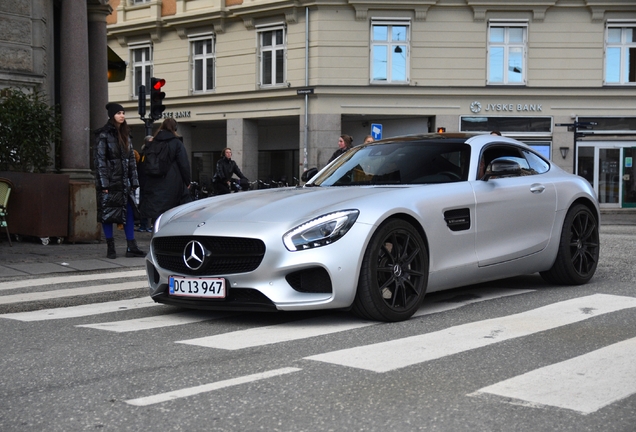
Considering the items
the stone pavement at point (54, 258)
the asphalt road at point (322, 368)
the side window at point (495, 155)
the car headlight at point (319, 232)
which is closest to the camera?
the asphalt road at point (322, 368)

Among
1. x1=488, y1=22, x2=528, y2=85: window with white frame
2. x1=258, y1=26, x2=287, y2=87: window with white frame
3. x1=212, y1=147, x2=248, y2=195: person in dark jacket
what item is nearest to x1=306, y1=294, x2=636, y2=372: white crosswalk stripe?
x1=212, y1=147, x2=248, y2=195: person in dark jacket

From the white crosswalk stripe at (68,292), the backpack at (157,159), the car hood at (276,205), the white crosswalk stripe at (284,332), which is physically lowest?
the white crosswalk stripe at (68,292)

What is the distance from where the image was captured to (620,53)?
95.9ft

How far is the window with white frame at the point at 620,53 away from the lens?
29.2 meters

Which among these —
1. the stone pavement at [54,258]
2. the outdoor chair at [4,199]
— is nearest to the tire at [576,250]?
the stone pavement at [54,258]

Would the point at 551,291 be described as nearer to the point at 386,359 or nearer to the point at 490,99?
the point at 386,359

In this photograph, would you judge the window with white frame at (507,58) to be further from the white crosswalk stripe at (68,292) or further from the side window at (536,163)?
the white crosswalk stripe at (68,292)

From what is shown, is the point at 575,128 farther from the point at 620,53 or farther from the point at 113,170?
the point at 113,170

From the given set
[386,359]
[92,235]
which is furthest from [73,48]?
[386,359]

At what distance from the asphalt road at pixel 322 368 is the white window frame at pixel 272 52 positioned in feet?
78.7

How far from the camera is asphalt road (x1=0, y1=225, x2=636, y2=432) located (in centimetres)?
368

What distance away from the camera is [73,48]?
1462 cm

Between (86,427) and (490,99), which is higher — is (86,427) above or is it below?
below

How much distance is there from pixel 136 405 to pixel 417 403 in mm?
1195
